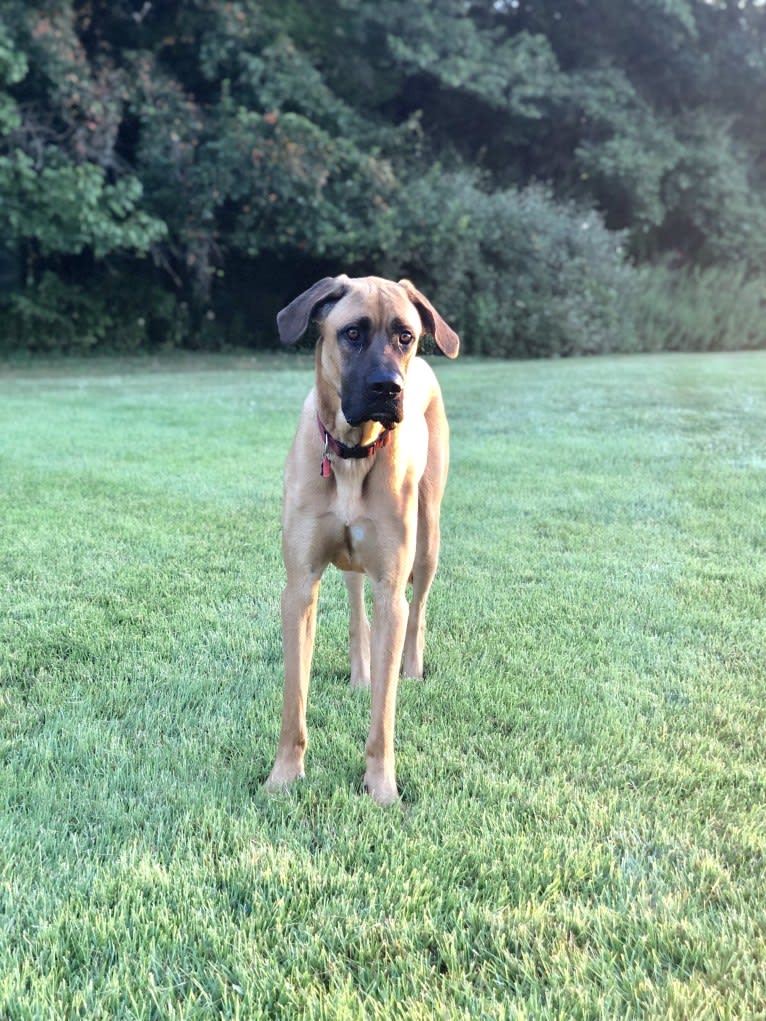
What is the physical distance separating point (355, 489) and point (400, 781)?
891 millimetres

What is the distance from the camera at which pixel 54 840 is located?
2174mm

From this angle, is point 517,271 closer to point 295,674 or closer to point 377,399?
point 377,399

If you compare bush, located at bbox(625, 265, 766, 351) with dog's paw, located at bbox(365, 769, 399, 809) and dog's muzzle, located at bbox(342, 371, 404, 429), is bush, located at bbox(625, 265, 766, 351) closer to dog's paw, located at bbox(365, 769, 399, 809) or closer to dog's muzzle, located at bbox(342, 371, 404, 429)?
dog's muzzle, located at bbox(342, 371, 404, 429)

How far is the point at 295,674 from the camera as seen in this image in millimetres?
2670

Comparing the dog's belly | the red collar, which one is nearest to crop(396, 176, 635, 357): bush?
the red collar

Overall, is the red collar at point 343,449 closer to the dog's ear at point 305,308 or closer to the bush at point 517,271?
the dog's ear at point 305,308

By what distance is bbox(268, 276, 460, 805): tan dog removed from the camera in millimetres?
2613

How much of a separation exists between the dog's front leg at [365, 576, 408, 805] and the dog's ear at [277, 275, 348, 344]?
893mm

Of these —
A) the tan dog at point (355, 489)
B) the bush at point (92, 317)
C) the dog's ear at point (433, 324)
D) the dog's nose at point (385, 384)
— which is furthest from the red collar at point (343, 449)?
the bush at point (92, 317)

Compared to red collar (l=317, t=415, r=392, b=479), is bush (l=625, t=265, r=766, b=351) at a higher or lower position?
higher

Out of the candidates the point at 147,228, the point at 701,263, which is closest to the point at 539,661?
the point at 147,228

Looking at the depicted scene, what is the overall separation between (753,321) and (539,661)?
1034 inches

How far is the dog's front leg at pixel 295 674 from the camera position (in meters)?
2.57

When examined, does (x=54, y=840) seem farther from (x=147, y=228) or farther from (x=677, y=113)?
(x=677, y=113)
